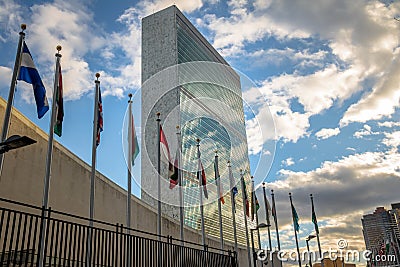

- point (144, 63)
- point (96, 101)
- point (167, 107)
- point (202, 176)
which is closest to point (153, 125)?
point (167, 107)

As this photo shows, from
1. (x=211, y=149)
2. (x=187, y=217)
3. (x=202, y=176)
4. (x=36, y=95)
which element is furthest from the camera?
(x=211, y=149)

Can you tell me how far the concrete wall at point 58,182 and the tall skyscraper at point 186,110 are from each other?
153 feet

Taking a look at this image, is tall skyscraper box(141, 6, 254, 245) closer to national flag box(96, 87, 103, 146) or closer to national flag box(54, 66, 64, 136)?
national flag box(96, 87, 103, 146)

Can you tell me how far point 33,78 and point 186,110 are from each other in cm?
7743

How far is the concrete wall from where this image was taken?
16078 millimetres

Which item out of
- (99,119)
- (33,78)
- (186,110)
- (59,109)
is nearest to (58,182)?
(99,119)

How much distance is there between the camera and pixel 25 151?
1681cm

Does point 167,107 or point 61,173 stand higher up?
point 167,107

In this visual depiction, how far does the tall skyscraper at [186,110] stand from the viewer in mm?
83625

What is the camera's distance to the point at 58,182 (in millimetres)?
18406

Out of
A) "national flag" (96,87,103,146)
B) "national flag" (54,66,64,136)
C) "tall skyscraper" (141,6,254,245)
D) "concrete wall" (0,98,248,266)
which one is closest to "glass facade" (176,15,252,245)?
"tall skyscraper" (141,6,254,245)

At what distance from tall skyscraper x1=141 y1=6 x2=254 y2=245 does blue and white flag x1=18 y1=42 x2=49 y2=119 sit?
57.2 m

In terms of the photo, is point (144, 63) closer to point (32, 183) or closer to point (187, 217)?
point (187, 217)

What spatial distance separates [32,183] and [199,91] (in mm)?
88282
